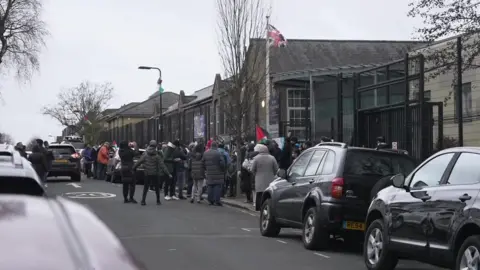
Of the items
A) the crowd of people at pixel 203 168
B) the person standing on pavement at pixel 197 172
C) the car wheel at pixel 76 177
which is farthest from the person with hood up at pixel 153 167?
the car wheel at pixel 76 177

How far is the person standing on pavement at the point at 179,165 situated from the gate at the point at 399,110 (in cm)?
554

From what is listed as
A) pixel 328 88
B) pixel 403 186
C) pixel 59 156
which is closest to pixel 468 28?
pixel 403 186

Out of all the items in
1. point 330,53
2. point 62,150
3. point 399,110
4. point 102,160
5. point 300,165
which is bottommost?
point 102,160

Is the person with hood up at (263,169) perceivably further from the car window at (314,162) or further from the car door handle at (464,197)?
the car door handle at (464,197)

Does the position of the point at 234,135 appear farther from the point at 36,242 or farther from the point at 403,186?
the point at 36,242

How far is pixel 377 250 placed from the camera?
350 inches

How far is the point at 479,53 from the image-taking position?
477 inches

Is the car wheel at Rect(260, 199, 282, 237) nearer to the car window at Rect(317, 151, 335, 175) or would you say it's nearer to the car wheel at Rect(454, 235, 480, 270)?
the car window at Rect(317, 151, 335, 175)

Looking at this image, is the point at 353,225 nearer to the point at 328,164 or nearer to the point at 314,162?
the point at 328,164

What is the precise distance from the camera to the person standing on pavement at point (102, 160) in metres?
31.3

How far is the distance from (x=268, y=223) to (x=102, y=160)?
20.1 m

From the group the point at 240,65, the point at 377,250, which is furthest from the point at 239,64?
the point at 377,250

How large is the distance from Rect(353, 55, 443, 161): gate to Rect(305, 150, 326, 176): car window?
3.54 metres

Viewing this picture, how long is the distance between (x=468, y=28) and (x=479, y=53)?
503 mm
